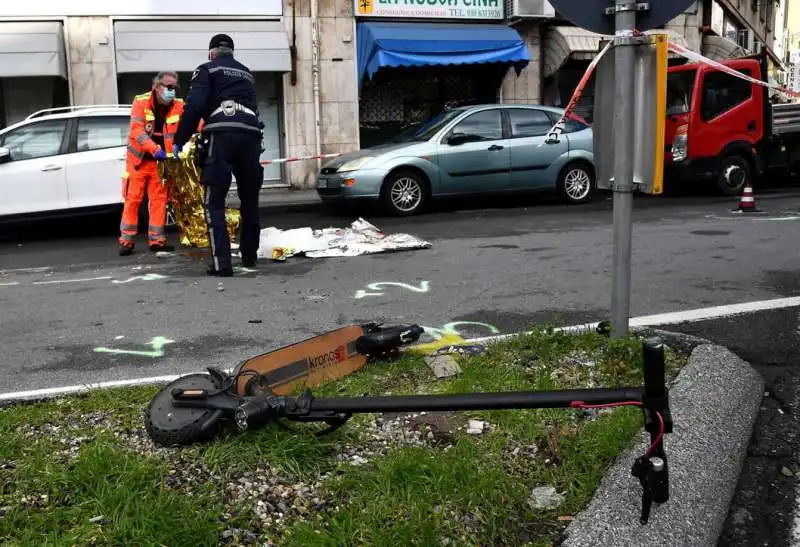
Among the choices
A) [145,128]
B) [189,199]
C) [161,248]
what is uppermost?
[145,128]

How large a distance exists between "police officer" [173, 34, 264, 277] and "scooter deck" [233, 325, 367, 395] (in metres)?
3.56

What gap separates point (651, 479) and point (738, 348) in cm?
263

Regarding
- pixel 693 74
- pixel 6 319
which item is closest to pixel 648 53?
pixel 6 319

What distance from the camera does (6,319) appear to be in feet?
19.2

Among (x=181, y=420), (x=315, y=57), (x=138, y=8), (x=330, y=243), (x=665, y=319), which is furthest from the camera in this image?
(x=315, y=57)

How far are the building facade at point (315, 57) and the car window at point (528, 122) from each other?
230 cm

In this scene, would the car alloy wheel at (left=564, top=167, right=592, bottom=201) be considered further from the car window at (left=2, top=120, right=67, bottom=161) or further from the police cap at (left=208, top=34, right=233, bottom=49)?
the car window at (left=2, top=120, right=67, bottom=161)

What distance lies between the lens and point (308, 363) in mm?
3650

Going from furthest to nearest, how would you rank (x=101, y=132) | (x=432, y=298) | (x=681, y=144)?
(x=681, y=144)
(x=101, y=132)
(x=432, y=298)

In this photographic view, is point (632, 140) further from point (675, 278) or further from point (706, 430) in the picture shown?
point (675, 278)

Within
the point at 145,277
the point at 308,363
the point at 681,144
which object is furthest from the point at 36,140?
the point at 681,144

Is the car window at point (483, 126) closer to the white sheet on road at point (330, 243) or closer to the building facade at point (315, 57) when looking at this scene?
the building facade at point (315, 57)

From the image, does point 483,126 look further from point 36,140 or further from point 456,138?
point 36,140

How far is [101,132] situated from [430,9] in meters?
9.12
